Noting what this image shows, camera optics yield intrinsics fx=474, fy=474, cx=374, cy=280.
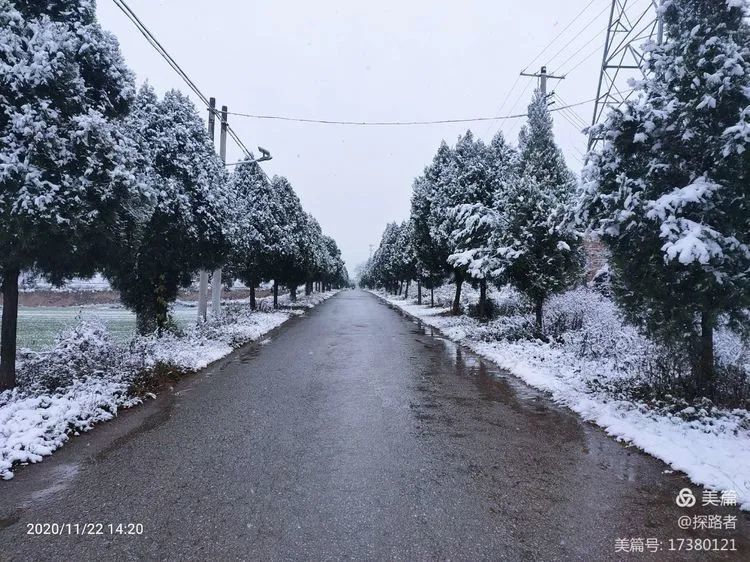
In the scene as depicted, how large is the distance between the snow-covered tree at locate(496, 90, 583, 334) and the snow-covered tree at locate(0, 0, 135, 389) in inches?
387

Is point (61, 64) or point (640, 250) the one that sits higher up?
point (61, 64)

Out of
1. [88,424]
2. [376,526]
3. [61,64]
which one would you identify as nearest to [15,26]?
[61,64]

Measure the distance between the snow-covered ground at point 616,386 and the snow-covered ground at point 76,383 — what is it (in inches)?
261

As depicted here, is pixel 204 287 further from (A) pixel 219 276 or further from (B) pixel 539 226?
(B) pixel 539 226

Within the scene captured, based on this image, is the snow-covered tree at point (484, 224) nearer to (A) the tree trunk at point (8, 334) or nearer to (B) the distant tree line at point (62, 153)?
(B) the distant tree line at point (62, 153)

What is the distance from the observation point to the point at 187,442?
217 inches

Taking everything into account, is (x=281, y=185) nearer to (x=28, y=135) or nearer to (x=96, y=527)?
(x=28, y=135)

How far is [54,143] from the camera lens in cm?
630

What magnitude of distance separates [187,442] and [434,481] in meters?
2.94

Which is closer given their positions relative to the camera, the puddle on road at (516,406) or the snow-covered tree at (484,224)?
the puddle on road at (516,406)

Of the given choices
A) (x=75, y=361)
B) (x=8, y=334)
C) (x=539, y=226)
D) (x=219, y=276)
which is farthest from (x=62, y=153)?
(x=219, y=276)

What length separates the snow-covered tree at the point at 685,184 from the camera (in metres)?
5.81
